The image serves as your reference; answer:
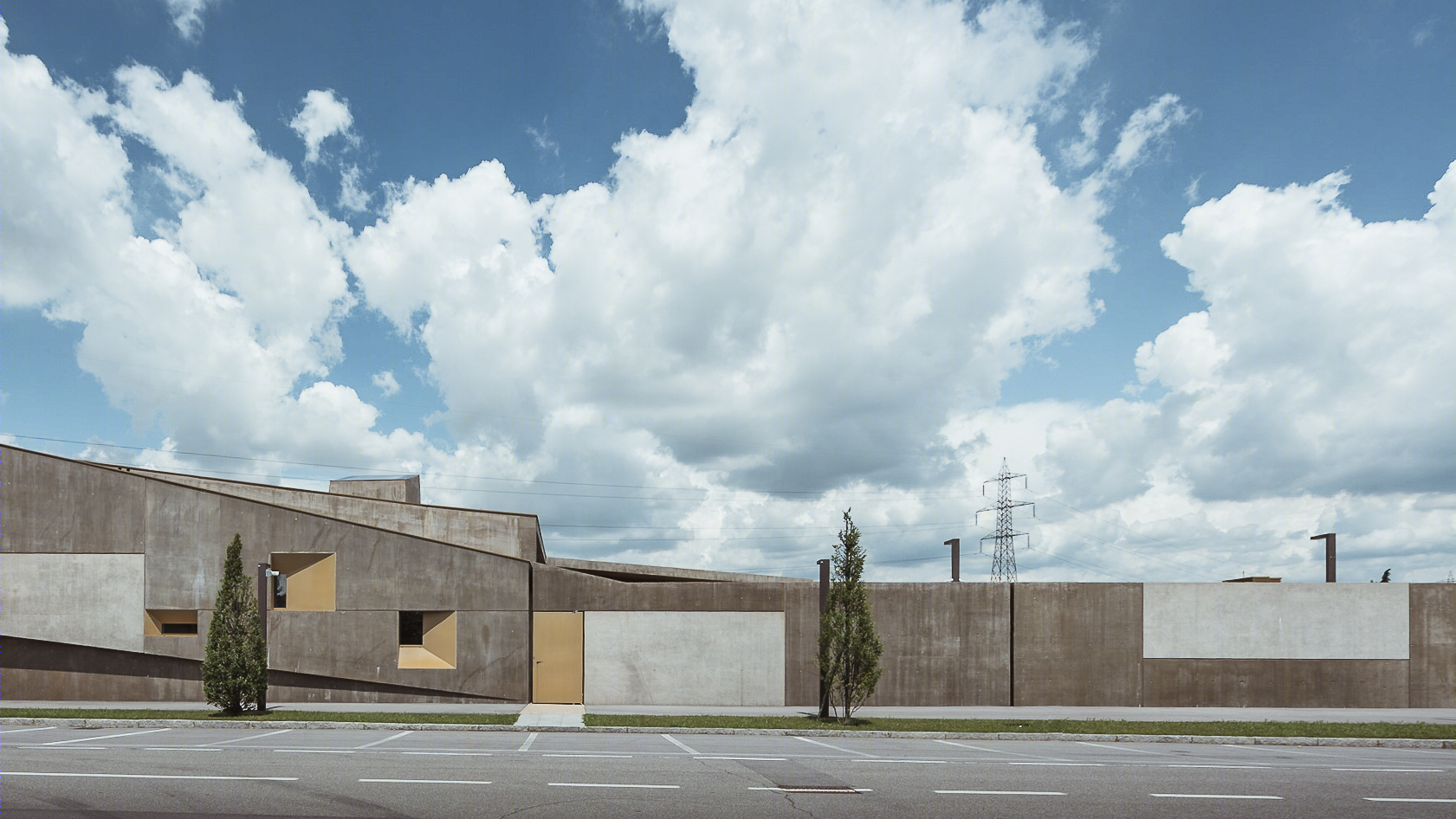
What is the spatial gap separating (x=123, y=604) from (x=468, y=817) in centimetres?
2329

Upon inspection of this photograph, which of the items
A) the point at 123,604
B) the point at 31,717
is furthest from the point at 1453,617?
the point at 123,604

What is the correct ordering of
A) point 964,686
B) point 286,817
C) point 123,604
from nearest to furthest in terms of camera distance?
point 286,817
point 123,604
point 964,686

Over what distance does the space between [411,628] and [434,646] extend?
147 centimetres

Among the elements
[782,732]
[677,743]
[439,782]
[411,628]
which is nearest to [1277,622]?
[782,732]

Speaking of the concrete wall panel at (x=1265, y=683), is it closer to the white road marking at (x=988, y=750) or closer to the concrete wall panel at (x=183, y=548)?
the white road marking at (x=988, y=750)

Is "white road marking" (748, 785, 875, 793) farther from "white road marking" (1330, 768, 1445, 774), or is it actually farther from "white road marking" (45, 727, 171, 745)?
"white road marking" (45, 727, 171, 745)

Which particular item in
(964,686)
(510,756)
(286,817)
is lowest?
(964,686)

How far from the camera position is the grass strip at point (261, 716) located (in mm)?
19969

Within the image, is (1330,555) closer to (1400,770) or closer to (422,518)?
(1400,770)

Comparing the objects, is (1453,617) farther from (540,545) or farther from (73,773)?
(73,773)

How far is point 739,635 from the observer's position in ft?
92.5

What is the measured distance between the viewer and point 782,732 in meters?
20.4

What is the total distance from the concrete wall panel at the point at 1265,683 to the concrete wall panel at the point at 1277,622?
12.3 inches

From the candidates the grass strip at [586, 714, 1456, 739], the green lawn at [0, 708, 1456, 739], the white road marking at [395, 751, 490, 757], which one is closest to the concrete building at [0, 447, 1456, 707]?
the green lawn at [0, 708, 1456, 739]
